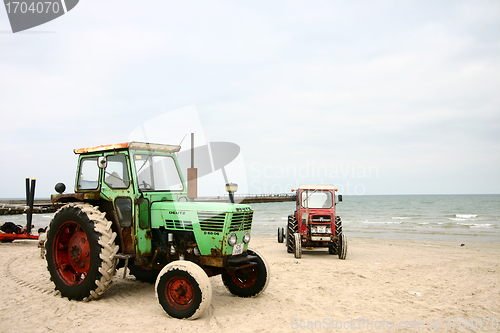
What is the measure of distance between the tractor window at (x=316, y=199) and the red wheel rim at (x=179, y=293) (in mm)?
7304

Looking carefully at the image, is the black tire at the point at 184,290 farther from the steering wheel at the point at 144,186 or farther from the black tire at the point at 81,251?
the steering wheel at the point at 144,186

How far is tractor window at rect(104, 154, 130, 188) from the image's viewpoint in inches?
227

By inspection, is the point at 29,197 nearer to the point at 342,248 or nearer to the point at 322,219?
the point at 322,219

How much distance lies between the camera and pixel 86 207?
5.67 m

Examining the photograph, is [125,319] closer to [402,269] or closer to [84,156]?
[84,156]

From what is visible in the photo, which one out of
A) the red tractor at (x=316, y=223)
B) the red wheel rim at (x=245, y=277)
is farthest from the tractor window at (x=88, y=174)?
the red tractor at (x=316, y=223)

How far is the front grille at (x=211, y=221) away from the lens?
205 inches

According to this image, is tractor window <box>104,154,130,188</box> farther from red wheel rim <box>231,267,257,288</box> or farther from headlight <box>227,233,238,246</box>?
red wheel rim <box>231,267,257,288</box>

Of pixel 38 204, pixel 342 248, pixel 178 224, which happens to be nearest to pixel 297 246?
pixel 342 248

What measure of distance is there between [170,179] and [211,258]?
1.68m

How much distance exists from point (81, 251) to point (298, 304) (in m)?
3.58

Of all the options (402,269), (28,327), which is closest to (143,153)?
(28,327)

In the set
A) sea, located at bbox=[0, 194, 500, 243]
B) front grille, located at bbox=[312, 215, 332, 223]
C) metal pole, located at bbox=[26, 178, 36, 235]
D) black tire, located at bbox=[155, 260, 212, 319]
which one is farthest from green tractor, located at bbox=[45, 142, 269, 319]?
sea, located at bbox=[0, 194, 500, 243]

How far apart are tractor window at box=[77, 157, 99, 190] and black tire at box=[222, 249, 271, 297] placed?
2.71 m
